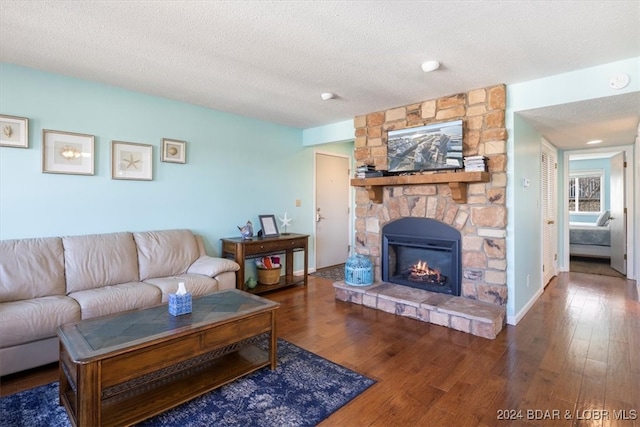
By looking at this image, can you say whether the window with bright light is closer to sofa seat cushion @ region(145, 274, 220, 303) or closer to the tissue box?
sofa seat cushion @ region(145, 274, 220, 303)

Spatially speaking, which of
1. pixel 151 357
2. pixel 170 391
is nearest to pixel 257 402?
pixel 170 391

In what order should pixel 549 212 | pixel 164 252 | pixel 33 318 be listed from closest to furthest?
pixel 33 318
pixel 164 252
pixel 549 212

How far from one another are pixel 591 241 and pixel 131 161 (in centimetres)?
784

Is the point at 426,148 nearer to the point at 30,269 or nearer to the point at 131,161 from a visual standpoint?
the point at 131,161

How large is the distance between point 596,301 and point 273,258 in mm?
3999

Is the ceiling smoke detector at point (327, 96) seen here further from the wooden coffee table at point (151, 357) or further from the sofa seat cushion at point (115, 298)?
the sofa seat cushion at point (115, 298)

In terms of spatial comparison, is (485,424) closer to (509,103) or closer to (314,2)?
(314,2)

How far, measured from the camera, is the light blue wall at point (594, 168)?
8.19 metres

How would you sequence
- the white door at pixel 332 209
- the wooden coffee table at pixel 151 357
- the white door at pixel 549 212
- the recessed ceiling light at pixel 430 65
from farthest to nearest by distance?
the white door at pixel 332 209, the white door at pixel 549 212, the recessed ceiling light at pixel 430 65, the wooden coffee table at pixel 151 357

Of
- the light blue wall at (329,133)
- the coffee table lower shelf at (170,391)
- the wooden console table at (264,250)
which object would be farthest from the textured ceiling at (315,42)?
the coffee table lower shelf at (170,391)

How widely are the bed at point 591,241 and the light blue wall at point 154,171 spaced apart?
5.45 metres

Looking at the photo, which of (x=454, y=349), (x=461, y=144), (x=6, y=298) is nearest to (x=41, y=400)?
(x=6, y=298)

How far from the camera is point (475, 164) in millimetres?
3193

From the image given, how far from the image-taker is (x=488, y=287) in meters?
3.25
